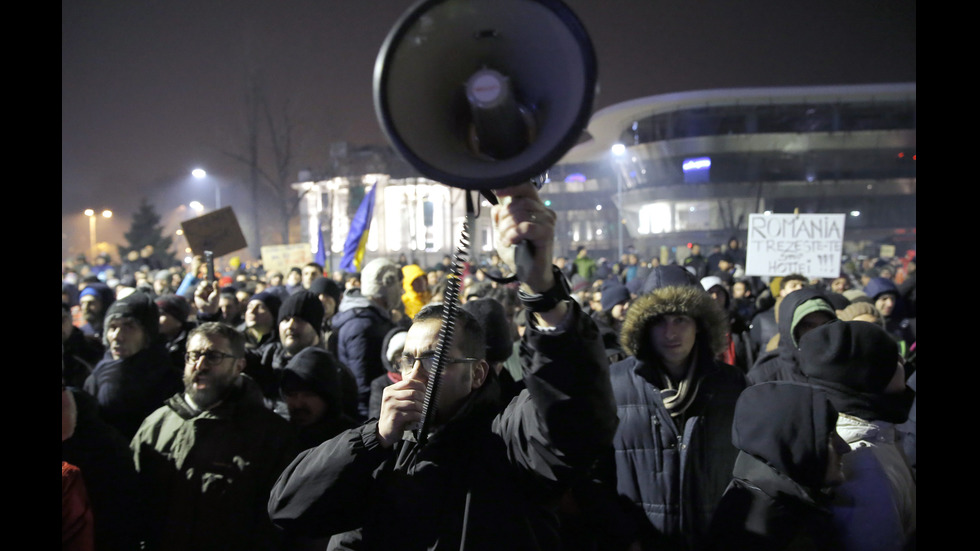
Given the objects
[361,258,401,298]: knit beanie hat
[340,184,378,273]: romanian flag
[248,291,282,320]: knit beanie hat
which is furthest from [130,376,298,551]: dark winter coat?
[340,184,378,273]: romanian flag

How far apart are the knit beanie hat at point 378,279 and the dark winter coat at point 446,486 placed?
3958 millimetres

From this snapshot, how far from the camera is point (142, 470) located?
3420 millimetres

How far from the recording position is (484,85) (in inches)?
61.4

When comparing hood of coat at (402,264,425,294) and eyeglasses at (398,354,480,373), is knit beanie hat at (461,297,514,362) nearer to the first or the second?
eyeglasses at (398,354,480,373)

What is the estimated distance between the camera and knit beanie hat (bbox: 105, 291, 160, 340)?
172 inches

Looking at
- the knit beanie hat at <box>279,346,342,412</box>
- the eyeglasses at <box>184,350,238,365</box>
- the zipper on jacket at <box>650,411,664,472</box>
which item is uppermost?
the eyeglasses at <box>184,350,238,365</box>

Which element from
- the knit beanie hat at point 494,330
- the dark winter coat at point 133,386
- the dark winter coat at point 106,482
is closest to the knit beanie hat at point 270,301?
the dark winter coat at point 133,386

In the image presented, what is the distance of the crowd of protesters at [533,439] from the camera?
78.7 inches

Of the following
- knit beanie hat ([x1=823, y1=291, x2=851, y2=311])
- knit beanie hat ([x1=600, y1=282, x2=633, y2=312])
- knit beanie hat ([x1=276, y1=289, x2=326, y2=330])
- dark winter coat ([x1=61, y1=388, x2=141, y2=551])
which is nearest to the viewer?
dark winter coat ([x1=61, y1=388, x2=141, y2=551])

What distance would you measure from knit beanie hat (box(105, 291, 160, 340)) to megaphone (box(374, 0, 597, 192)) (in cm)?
349

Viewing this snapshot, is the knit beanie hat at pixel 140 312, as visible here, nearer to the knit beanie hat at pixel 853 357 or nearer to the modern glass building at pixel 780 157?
the knit beanie hat at pixel 853 357

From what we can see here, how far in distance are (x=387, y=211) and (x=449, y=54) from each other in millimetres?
63647

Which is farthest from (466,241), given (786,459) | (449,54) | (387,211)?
(387,211)

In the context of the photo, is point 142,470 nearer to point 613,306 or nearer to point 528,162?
point 528,162
